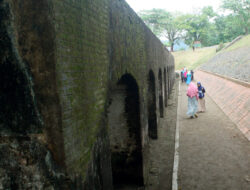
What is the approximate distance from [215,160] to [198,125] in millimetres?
3310

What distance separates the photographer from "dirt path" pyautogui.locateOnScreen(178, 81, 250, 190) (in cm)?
532

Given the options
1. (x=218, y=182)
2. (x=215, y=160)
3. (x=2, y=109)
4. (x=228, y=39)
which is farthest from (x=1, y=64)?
(x=228, y=39)

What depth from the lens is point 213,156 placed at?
6684 mm

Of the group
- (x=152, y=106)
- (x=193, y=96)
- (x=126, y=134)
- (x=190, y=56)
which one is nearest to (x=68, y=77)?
(x=126, y=134)

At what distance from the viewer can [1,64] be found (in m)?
2.10

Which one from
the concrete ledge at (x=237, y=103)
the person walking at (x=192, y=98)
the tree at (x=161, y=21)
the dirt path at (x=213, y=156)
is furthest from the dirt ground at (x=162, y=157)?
the tree at (x=161, y=21)

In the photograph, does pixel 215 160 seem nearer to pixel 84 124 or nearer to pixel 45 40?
pixel 84 124

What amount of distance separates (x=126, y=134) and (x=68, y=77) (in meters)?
3.43

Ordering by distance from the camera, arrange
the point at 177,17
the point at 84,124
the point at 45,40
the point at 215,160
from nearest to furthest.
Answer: the point at 45,40 → the point at 84,124 → the point at 215,160 → the point at 177,17

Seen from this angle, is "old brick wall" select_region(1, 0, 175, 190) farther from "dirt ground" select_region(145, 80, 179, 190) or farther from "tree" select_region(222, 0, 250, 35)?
"tree" select_region(222, 0, 250, 35)

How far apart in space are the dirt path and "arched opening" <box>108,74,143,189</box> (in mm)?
1110

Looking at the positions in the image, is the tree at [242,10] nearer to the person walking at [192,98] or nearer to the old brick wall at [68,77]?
the person walking at [192,98]

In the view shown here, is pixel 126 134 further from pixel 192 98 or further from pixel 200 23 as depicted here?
pixel 200 23

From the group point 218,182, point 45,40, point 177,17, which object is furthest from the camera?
point 177,17
